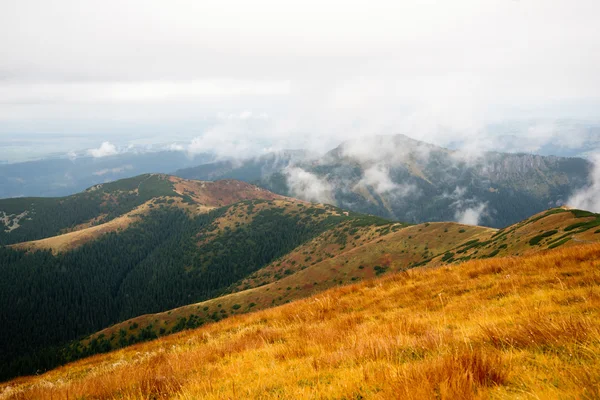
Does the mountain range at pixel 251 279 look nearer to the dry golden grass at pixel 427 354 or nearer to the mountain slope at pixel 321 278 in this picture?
the mountain slope at pixel 321 278

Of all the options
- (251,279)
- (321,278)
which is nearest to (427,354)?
(321,278)

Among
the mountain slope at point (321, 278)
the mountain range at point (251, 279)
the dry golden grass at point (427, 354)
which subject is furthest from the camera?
the mountain slope at point (321, 278)

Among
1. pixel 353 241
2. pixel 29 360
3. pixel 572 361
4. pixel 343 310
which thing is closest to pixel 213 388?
pixel 572 361

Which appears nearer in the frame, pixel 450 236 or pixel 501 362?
pixel 501 362

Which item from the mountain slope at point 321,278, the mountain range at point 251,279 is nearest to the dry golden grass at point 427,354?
the mountain range at point 251,279

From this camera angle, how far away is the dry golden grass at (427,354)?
3288mm

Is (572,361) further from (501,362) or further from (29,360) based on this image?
(29,360)

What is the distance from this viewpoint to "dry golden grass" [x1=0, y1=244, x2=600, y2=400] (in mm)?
3288

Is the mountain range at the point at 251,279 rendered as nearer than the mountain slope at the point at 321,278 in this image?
Yes

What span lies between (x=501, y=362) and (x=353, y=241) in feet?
399

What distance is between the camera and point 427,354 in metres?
4.65

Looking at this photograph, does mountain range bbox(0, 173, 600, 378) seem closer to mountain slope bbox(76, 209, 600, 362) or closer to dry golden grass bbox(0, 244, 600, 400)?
mountain slope bbox(76, 209, 600, 362)

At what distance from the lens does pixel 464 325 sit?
6160mm

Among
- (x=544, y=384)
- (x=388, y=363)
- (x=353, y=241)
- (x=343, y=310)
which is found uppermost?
(x=544, y=384)
